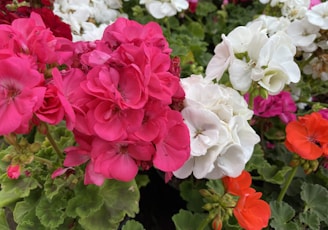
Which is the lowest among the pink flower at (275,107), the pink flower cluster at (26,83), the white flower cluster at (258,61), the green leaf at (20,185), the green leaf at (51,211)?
the pink flower at (275,107)

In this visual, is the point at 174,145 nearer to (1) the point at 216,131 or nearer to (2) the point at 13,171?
(1) the point at 216,131

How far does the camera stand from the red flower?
30.7 inches

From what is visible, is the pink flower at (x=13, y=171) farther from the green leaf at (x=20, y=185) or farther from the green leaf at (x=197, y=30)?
the green leaf at (x=197, y=30)

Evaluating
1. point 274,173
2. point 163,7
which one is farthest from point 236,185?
point 163,7

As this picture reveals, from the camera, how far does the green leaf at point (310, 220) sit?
0.94 m

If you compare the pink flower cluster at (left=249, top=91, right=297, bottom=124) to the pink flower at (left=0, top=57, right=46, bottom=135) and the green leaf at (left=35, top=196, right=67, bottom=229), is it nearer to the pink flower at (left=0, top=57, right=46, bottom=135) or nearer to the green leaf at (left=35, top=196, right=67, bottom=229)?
the green leaf at (left=35, top=196, right=67, bottom=229)

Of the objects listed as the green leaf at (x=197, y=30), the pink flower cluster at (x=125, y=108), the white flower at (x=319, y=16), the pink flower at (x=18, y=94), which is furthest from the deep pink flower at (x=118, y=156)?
the green leaf at (x=197, y=30)

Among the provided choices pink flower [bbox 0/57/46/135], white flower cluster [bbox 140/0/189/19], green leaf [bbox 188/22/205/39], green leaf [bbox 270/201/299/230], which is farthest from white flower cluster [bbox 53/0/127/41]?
green leaf [bbox 270/201/299/230]

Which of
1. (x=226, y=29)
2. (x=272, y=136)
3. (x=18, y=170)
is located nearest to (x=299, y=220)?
(x=272, y=136)

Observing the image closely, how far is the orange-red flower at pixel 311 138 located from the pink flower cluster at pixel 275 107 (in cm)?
19

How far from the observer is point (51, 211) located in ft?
2.61

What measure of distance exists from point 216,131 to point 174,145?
9 centimetres

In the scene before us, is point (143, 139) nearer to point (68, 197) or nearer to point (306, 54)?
point (68, 197)

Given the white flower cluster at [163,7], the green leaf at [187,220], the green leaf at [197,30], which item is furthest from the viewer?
the green leaf at [197,30]
